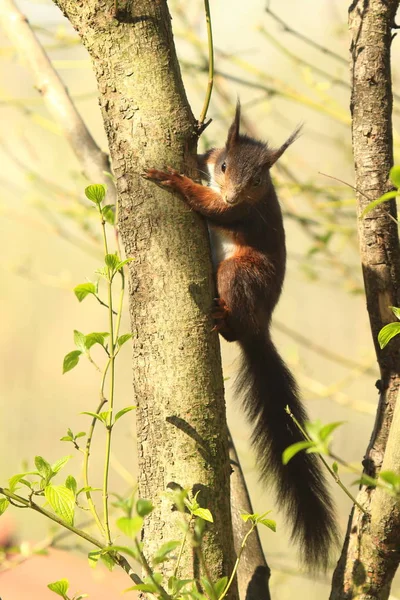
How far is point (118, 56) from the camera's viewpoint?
1275 mm

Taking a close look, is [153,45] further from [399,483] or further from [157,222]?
[399,483]

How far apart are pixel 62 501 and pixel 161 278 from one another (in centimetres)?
43

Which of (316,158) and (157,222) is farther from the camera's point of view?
(316,158)

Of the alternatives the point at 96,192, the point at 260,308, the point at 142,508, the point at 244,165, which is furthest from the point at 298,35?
the point at 142,508

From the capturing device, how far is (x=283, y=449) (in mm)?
1830

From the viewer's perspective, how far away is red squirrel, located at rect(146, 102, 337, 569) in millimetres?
1701

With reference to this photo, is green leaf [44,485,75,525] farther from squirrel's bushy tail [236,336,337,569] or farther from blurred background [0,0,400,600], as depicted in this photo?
blurred background [0,0,400,600]

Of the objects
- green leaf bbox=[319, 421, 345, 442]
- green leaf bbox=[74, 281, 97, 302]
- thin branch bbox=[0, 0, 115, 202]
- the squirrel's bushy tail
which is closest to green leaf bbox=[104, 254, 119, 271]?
green leaf bbox=[74, 281, 97, 302]

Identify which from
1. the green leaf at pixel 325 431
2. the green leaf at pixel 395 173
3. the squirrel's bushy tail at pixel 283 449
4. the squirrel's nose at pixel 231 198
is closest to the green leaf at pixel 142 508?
the green leaf at pixel 325 431

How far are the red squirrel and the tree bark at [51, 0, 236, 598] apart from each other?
165mm

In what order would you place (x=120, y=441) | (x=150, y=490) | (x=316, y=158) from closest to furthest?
(x=150, y=490) → (x=316, y=158) → (x=120, y=441)

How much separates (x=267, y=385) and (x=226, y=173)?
2.26 feet

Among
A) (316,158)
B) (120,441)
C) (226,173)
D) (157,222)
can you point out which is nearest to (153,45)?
(157,222)

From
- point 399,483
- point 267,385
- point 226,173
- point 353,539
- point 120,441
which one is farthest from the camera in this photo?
point 120,441
